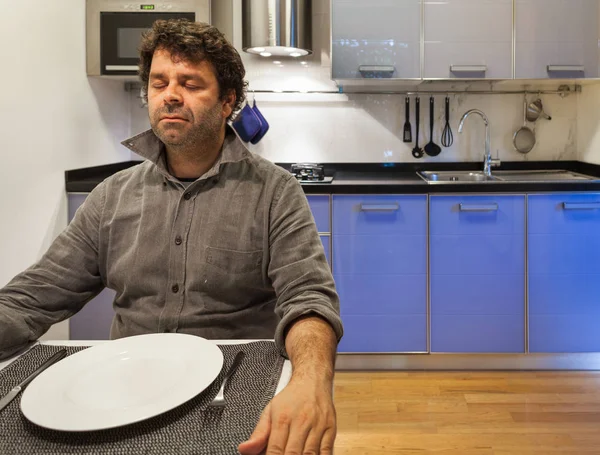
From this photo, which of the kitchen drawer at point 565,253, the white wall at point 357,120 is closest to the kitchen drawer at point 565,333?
the kitchen drawer at point 565,253

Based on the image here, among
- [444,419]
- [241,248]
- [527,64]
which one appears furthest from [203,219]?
[527,64]

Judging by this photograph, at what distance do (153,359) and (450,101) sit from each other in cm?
292

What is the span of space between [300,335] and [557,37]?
268cm

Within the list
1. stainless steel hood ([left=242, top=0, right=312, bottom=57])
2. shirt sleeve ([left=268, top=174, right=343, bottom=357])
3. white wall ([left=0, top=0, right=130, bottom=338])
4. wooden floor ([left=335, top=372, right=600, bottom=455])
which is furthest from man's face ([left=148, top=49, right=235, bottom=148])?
stainless steel hood ([left=242, top=0, right=312, bottom=57])

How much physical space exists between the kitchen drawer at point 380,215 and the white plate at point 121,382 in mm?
1999

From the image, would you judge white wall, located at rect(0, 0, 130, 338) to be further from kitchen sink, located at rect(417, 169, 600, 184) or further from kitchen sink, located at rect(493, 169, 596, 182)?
kitchen sink, located at rect(493, 169, 596, 182)

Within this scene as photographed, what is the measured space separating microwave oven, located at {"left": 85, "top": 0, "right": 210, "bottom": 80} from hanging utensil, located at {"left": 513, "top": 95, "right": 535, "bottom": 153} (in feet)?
5.96

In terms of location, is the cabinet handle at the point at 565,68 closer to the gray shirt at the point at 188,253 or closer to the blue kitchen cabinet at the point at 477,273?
the blue kitchen cabinet at the point at 477,273

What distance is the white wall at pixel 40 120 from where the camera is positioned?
93.4 inches

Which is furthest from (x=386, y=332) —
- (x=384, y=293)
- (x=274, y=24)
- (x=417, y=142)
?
(x=274, y=24)

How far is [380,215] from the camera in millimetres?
3029

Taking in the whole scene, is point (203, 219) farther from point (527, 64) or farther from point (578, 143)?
point (578, 143)

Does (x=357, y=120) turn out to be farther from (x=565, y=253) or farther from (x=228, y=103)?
(x=228, y=103)

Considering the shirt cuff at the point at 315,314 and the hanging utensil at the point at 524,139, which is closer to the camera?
the shirt cuff at the point at 315,314
